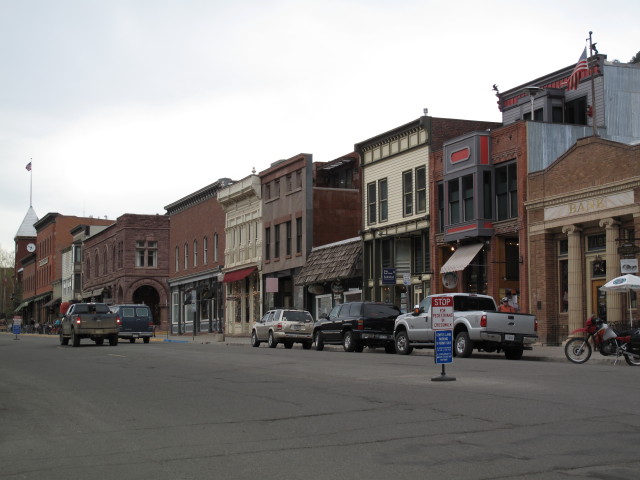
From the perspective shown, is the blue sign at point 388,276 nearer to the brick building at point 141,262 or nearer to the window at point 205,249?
the window at point 205,249

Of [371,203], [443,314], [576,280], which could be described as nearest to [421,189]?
[371,203]

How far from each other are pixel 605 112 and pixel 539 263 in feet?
28.5

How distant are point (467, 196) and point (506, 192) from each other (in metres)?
2.02

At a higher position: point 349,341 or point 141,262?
point 141,262

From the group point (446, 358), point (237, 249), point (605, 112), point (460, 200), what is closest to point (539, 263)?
point (460, 200)

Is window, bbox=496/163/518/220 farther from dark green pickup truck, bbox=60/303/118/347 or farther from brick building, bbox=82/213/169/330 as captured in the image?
brick building, bbox=82/213/169/330

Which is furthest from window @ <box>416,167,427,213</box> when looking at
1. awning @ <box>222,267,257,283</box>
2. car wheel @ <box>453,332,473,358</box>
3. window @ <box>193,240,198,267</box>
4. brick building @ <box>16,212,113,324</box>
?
brick building @ <box>16,212,113,324</box>

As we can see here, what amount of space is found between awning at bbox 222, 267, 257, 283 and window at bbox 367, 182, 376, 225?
13981 millimetres

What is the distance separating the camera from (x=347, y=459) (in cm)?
923

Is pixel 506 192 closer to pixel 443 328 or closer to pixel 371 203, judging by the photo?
pixel 371 203

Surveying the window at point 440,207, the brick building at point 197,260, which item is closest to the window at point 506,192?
the window at point 440,207

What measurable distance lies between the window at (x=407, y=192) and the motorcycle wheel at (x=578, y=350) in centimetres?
1854

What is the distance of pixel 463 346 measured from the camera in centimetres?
2612

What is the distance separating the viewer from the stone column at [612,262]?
29.4 meters
